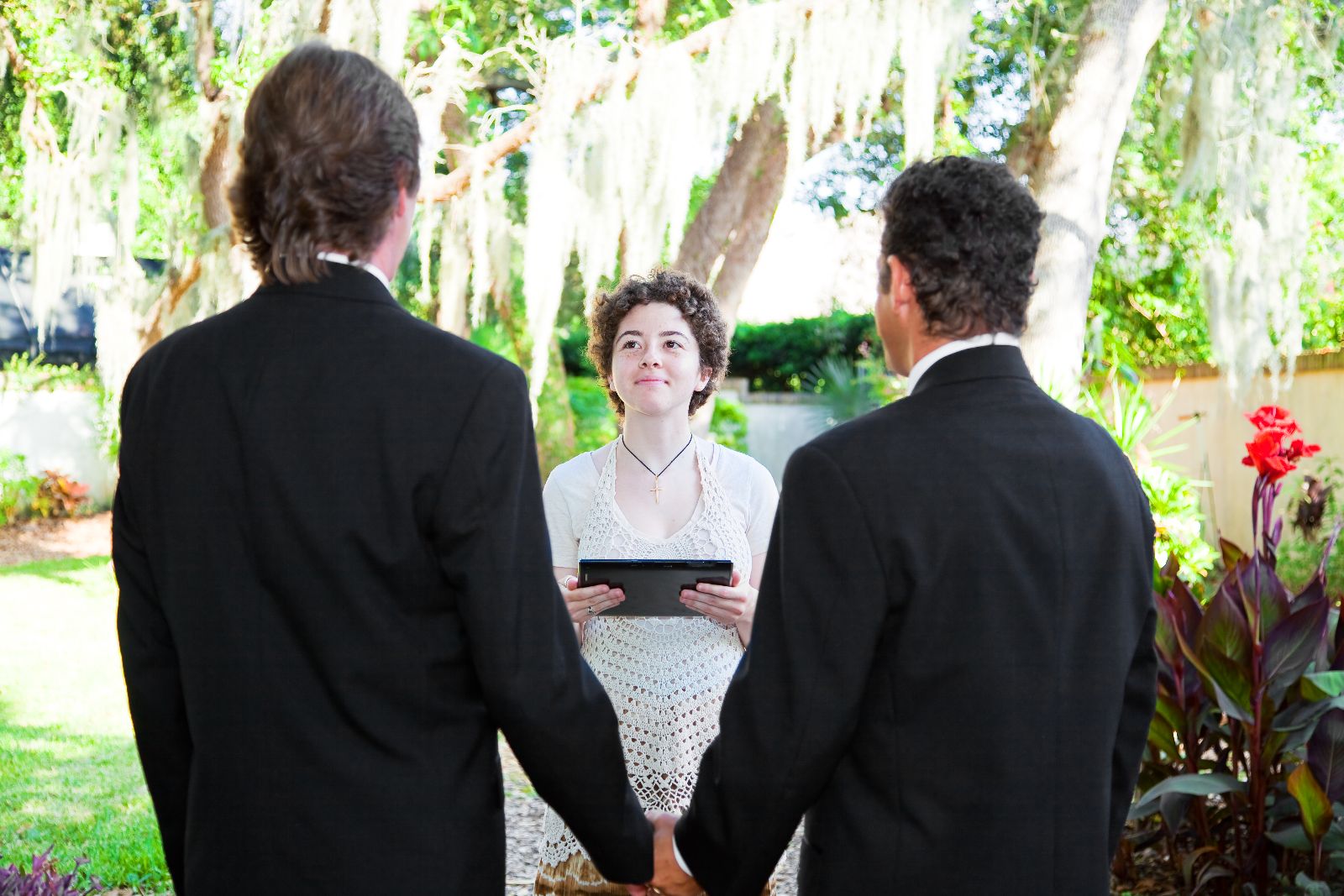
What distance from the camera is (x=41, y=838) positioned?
4.48 m

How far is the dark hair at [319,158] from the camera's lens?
1534mm

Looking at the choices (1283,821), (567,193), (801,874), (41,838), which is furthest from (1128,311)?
(801,874)

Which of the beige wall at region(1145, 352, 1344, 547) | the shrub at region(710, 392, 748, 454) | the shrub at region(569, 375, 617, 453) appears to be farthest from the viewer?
the shrub at region(710, 392, 748, 454)

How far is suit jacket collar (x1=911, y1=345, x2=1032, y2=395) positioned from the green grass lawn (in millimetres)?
2548

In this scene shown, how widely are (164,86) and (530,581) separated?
8876 millimetres

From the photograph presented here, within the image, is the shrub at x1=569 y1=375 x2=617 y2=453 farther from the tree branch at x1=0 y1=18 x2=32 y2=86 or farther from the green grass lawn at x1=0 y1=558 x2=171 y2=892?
the tree branch at x1=0 y1=18 x2=32 y2=86

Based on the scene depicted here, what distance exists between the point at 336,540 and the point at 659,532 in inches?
48.7

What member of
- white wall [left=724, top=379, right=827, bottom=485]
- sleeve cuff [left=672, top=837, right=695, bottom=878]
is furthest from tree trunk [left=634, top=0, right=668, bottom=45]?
white wall [left=724, top=379, right=827, bottom=485]

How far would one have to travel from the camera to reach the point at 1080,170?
781 cm

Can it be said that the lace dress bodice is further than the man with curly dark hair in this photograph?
Yes

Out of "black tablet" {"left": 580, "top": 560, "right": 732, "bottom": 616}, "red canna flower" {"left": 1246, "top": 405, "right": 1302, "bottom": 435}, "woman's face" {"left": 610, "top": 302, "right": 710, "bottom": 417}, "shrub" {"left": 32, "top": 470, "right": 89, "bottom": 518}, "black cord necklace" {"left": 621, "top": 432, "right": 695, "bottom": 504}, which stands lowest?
"shrub" {"left": 32, "top": 470, "right": 89, "bottom": 518}

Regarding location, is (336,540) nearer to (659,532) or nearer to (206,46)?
(659,532)

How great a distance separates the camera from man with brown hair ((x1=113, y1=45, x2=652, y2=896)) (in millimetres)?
1520

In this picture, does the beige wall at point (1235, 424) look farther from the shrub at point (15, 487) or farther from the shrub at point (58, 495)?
the shrub at point (15, 487)
